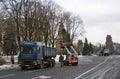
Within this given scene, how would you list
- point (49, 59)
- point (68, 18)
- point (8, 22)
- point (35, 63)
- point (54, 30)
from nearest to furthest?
point (35, 63), point (49, 59), point (8, 22), point (54, 30), point (68, 18)

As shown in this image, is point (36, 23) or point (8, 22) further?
point (36, 23)

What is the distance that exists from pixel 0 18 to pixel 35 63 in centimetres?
2159

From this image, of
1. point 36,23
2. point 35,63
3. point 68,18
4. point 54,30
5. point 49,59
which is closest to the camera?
point 35,63

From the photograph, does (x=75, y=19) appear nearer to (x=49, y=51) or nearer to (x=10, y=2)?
(x=10, y=2)

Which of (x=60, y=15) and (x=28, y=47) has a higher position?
(x=60, y=15)

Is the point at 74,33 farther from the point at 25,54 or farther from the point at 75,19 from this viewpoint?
the point at 25,54

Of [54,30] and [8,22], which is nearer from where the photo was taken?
[8,22]

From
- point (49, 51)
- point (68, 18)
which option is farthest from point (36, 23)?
point (68, 18)

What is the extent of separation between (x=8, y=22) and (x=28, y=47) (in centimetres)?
2002

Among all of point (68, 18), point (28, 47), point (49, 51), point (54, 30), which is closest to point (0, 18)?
point (49, 51)

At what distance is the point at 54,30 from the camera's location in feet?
324

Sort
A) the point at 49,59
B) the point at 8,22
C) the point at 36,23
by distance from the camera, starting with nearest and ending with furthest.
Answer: the point at 49,59
the point at 8,22
the point at 36,23

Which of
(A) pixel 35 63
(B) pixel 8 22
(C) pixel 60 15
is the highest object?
(C) pixel 60 15

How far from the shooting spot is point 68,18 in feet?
388
